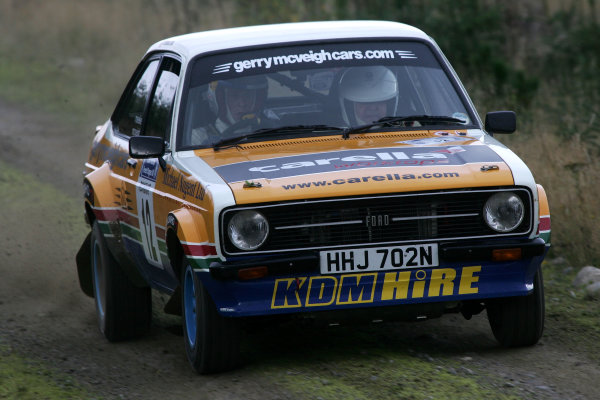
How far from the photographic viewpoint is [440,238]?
18.8 feet

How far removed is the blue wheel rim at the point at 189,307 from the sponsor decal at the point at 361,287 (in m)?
0.63

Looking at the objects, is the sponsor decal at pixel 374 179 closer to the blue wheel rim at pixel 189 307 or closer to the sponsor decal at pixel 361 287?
the sponsor decal at pixel 361 287

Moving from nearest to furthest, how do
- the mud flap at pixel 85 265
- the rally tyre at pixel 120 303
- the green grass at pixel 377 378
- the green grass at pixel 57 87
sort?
the green grass at pixel 377 378 → the rally tyre at pixel 120 303 → the mud flap at pixel 85 265 → the green grass at pixel 57 87

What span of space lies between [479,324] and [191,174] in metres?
2.24

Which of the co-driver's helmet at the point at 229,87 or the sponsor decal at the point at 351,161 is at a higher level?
the co-driver's helmet at the point at 229,87

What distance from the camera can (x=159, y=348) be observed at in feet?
23.4

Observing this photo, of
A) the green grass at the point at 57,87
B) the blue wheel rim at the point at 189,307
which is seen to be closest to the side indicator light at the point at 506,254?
the blue wheel rim at the point at 189,307

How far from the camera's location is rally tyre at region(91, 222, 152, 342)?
292 inches

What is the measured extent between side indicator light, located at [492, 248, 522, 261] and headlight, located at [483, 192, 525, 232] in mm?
109

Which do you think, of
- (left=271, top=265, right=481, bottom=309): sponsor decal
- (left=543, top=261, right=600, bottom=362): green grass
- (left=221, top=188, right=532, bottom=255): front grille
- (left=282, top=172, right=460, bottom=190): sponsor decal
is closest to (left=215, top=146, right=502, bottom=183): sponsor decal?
(left=282, top=172, right=460, bottom=190): sponsor decal

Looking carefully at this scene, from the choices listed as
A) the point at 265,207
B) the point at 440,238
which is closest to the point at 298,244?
the point at 265,207

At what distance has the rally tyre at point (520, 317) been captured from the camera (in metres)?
6.14

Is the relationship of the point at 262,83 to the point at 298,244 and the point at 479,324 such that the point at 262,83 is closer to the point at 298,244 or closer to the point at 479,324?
the point at 298,244

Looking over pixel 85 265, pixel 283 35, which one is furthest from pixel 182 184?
→ pixel 85 265
